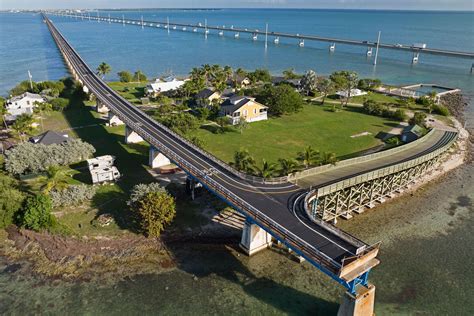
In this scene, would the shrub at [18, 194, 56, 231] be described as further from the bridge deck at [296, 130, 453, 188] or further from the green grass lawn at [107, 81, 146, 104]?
the green grass lawn at [107, 81, 146, 104]

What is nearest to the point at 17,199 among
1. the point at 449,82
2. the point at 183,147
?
the point at 183,147

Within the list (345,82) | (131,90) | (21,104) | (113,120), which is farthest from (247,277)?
(131,90)

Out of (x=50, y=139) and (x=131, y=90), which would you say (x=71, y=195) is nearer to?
(x=50, y=139)

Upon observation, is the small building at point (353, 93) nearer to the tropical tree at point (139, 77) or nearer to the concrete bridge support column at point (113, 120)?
the concrete bridge support column at point (113, 120)

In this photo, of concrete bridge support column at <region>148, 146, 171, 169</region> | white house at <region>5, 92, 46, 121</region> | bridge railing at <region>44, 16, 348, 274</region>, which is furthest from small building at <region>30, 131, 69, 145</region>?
white house at <region>5, 92, 46, 121</region>

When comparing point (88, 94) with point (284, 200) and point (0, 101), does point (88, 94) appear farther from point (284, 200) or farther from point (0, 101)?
point (284, 200)

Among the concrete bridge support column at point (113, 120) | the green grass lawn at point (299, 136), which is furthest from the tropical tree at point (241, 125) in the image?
the concrete bridge support column at point (113, 120)
